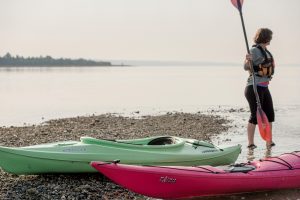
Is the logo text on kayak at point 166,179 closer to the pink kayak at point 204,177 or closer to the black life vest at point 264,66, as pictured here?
the pink kayak at point 204,177

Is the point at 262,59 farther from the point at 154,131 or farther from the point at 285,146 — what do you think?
the point at 154,131

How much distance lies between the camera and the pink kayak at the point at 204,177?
5.37 m

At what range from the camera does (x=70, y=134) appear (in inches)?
435

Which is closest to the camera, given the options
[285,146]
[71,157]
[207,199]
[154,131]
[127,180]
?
[127,180]

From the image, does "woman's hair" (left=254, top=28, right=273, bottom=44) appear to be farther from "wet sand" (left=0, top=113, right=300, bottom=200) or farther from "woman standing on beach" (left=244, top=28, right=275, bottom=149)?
"wet sand" (left=0, top=113, right=300, bottom=200)

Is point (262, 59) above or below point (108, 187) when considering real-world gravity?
above

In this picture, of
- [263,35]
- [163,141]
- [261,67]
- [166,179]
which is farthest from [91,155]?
[263,35]

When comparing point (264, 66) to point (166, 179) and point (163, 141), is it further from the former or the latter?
point (166, 179)

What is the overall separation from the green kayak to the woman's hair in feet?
6.99

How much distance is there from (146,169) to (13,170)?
195 centimetres

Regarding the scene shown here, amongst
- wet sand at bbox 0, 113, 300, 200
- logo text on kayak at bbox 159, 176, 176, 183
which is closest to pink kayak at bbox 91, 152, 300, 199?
logo text on kayak at bbox 159, 176, 176, 183

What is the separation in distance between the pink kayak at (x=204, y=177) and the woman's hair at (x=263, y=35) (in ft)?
Answer: 7.63

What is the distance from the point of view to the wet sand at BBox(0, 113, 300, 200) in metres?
6.02

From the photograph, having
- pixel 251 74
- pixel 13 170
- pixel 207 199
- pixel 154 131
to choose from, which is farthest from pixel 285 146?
pixel 13 170
